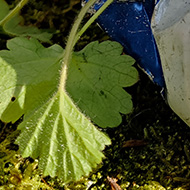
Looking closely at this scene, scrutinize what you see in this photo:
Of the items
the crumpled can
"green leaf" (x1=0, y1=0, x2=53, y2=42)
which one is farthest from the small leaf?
"green leaf" (x1=0, y1=0, x2=53, y2=42)

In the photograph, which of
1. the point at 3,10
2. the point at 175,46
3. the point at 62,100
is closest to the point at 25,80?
the point at 62,100

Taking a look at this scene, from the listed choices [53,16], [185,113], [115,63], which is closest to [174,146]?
[185,113]

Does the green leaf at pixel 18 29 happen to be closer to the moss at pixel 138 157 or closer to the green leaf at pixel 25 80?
the green leaf at pixel 25 80

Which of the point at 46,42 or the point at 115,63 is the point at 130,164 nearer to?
the point at 115,63

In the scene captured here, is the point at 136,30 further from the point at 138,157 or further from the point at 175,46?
the point at 138,157

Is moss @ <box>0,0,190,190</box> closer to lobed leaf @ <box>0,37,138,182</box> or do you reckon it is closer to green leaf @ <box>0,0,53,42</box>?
lobed leaf @ <box>0,37,138,182</box>

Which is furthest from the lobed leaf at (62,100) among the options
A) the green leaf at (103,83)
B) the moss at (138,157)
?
the moss at (138,157)
